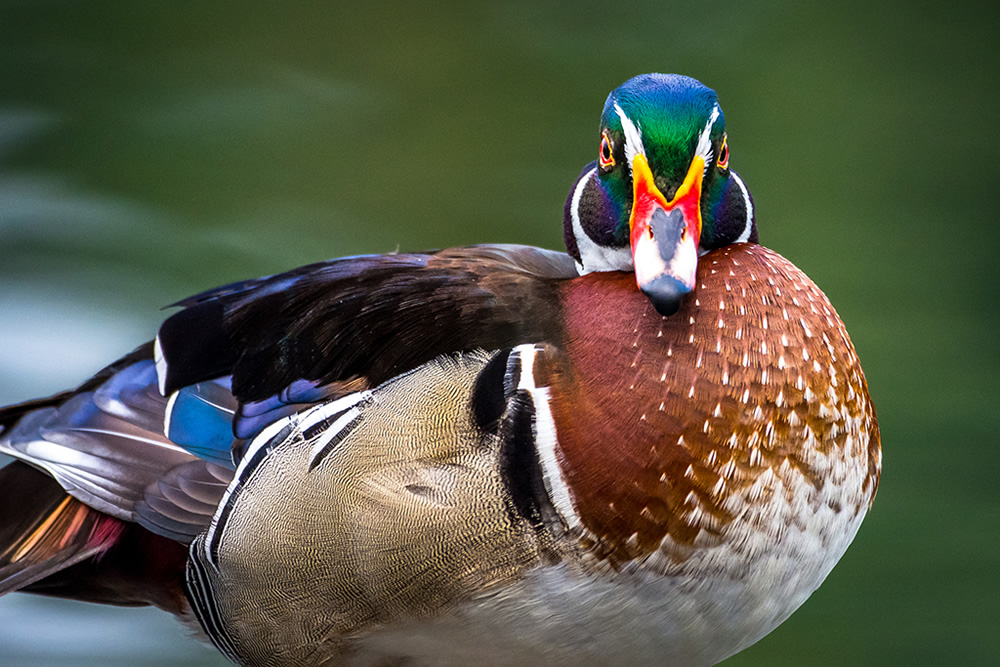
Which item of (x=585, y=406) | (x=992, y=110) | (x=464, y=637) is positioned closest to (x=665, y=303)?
(x=585, y=406)

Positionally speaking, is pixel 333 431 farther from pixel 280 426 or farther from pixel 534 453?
pixel 534 453

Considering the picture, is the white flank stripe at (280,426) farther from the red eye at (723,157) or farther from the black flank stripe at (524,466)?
the red eye at (723,157)

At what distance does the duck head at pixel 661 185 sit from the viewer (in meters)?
1.72

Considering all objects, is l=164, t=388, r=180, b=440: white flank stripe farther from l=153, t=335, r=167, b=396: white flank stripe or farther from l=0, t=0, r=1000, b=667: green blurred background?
l=0, t=0, r=1000, b=667: green blurred background

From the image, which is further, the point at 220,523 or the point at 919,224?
the point at 919,224

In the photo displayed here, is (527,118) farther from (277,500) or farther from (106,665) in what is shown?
(277,500)

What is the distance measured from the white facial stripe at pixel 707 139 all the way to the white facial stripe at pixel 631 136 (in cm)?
8

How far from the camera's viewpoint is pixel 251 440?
194 cm

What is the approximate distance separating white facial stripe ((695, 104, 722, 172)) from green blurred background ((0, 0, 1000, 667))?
1584 millimetres

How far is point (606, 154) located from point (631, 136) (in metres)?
0.08

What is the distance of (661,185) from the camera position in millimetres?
1769

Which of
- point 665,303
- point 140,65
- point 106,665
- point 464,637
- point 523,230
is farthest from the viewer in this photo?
point 140,65

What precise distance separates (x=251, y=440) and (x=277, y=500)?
4.5 inches

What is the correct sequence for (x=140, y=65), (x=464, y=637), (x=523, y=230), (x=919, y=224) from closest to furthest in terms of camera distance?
(x=464, y=637), (x=523, y=230), (x=919, y=224), (x=140, y=65)
